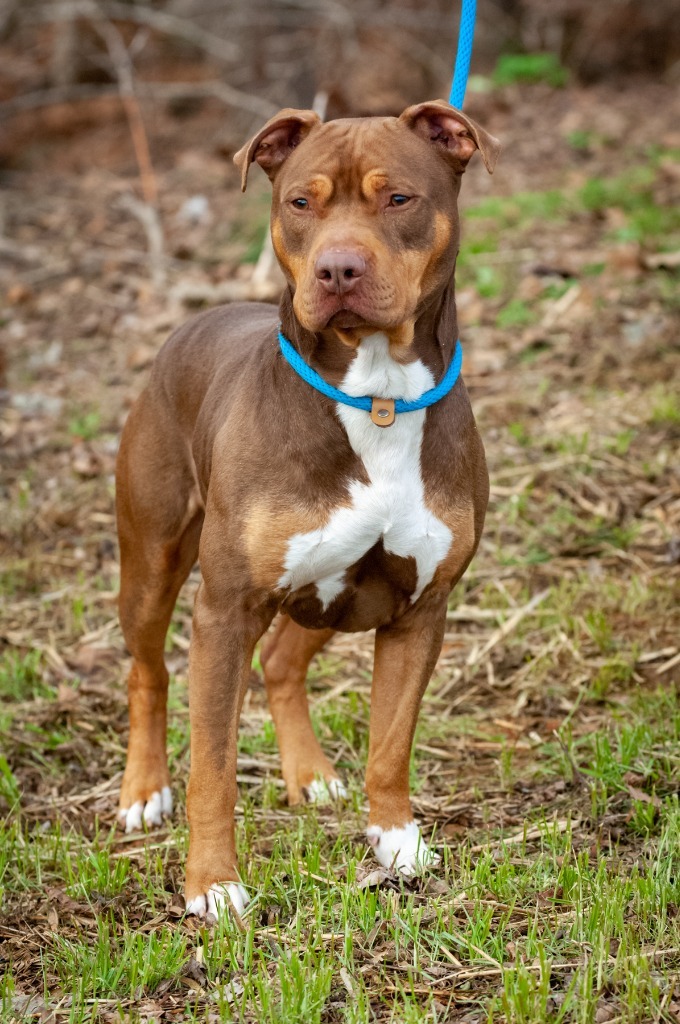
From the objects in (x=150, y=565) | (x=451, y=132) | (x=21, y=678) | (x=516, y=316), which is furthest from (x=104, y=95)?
(x=451, y=132)

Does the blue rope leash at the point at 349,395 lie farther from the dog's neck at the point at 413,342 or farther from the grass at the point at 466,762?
the grass at the point at 466,762

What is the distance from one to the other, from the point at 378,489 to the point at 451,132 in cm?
106

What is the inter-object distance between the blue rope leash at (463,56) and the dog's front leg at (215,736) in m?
1.74

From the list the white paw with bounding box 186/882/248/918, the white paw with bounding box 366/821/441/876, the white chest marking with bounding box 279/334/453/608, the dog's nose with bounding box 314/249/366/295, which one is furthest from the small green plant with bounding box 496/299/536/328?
A: the white paw with bounding box 186/882/248/918

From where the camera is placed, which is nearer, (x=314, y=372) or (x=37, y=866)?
(x=314, y=372)

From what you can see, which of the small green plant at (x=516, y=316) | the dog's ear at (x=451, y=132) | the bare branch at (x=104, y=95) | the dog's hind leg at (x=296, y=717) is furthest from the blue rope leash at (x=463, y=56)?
the bare branch at (x=104, y=95)

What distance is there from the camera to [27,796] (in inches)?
174

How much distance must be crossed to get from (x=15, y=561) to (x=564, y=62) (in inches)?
348

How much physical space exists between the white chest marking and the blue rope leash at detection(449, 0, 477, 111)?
95cm

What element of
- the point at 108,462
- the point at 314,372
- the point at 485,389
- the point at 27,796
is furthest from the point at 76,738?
the point at 485,389

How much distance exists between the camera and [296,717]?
4449mm

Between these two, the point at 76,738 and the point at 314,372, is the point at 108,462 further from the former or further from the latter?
the point at 314,372

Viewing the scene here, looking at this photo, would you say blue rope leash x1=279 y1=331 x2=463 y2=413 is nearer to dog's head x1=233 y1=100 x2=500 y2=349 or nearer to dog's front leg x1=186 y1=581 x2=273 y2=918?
dog's head x1=233 y1=100 x2=500 y2=349

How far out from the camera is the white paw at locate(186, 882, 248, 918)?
3.51 meters
